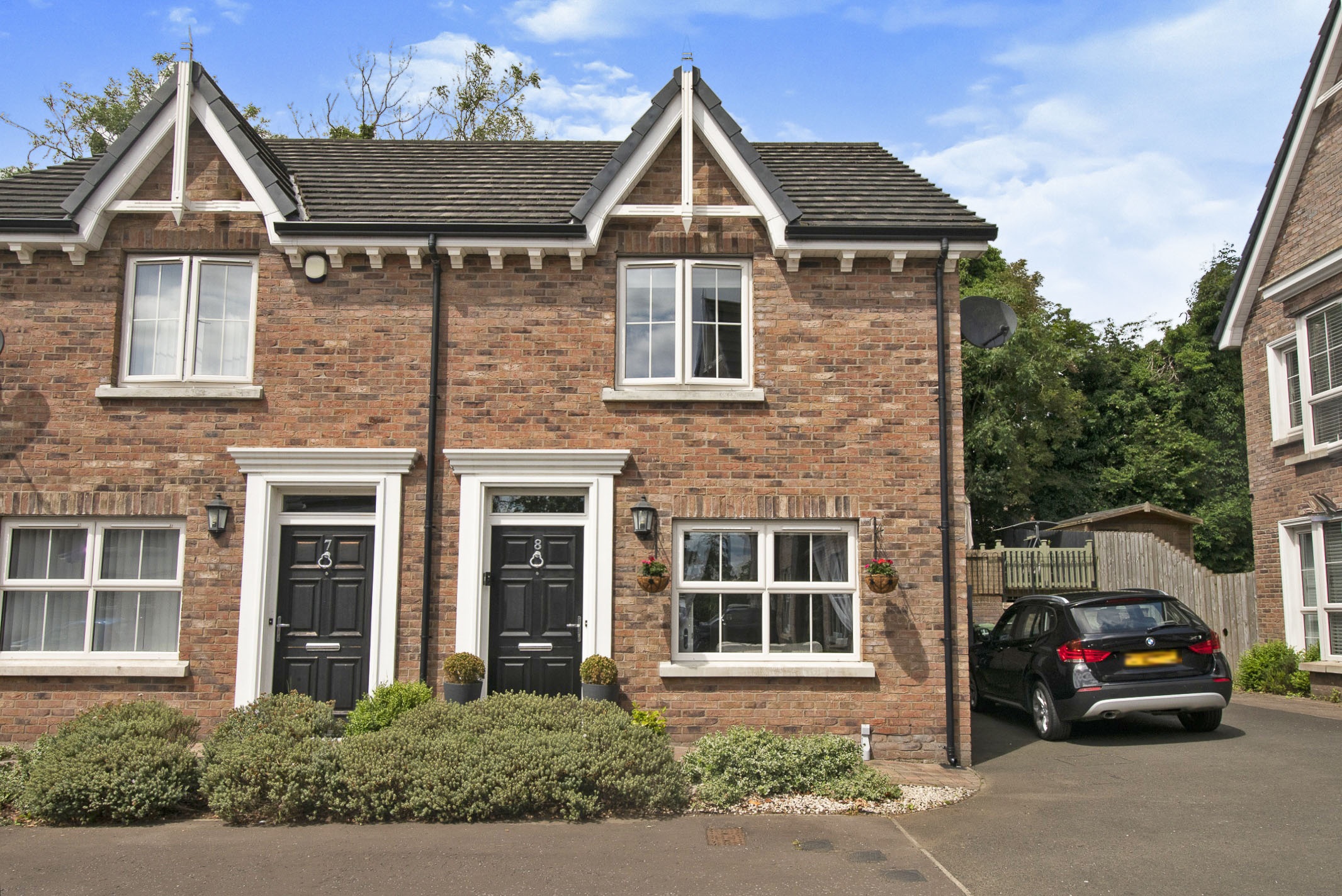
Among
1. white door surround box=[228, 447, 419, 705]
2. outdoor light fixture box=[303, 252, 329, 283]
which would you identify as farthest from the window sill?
outdoor light fixture box=[303, 252, 329, 283]

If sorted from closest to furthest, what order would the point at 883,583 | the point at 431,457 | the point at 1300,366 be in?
the point at 883,583 < the point at 431,457 < the point at 1300,366

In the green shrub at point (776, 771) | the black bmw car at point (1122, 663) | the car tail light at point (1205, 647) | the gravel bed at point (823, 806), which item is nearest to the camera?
the gravel bed at point (823, 806)

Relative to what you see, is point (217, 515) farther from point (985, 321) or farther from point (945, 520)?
point (985, 321)

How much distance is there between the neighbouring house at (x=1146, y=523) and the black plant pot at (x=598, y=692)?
16924 millimetres

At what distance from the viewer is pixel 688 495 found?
9.91 m

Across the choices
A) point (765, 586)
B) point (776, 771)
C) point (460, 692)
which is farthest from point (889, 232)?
point (460, 692)

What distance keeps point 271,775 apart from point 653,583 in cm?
383

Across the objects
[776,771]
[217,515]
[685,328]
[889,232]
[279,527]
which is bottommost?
[776,771]

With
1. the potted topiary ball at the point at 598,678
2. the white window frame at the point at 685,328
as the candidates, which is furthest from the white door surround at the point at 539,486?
the white window frame at the point at 685,328

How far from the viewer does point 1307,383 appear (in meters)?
14.6

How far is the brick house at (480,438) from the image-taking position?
9.75 m

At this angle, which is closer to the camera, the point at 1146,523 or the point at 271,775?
the point at 271,775

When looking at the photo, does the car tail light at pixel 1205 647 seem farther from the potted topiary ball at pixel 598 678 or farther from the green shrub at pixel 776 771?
the potted topiary ball at pixel 598 678

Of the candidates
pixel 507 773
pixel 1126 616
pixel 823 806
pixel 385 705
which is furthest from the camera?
pixel 1126 616
